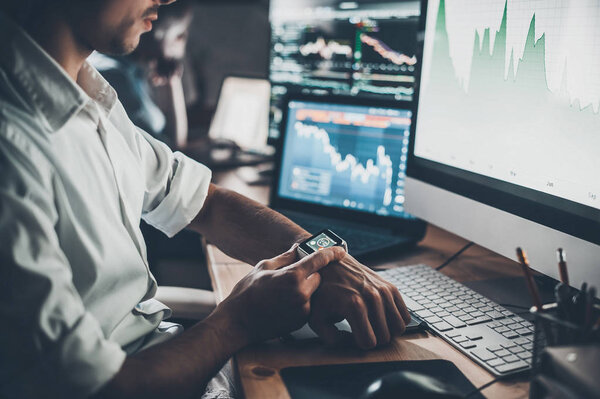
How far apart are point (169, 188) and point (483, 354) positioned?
60 cm

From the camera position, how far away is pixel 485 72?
900 mm

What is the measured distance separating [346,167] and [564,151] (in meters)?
0.62

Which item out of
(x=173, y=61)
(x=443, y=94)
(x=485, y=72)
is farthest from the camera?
(x=173, y=61)

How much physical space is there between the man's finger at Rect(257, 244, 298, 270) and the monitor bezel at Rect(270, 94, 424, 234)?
1.50 ft

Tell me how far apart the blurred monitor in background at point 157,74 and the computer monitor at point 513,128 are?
1.33m

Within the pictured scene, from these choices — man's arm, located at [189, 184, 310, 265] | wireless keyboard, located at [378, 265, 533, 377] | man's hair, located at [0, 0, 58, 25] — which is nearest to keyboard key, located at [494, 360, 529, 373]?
wireless keyboard, located at [378, 265, 533, 377]

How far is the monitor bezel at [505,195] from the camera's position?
0.72m

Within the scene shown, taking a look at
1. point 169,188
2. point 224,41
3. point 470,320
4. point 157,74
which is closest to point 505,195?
point 470,320

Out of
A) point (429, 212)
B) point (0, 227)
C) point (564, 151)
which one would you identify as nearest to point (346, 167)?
point (429, 212)

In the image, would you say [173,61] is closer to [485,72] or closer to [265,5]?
[265,5]

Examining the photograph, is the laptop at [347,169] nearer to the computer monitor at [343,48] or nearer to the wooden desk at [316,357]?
the computer monitor at [343,48]

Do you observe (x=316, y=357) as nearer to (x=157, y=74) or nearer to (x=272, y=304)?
(x=272, y=304)

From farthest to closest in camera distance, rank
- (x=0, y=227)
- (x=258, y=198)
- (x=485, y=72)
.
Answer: (x=258, y=198)
(x=485, y=72)
(x=0, y=227)

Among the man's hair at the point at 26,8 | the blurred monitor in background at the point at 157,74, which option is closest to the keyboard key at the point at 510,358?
the man's hair at the point at 26,8
